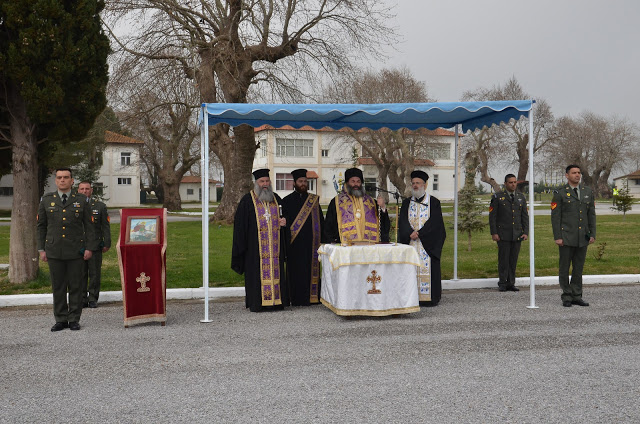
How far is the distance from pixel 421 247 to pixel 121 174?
194 ft

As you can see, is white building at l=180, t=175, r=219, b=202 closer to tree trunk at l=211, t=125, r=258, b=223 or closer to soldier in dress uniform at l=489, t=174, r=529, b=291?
tree trunk at l=211, t=125, r=258, b=223

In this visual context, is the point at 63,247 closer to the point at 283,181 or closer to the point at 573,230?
the point at 573,230

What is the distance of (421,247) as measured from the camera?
944cm

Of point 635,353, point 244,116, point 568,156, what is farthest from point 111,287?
point 568,156

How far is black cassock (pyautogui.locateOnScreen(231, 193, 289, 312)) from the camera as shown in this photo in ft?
29.1

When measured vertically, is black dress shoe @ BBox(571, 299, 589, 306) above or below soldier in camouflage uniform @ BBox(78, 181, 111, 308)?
below

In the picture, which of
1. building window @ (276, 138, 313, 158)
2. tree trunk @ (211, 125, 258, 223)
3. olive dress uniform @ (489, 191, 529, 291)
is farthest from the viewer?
building window @ (276, 138, 313, 158)

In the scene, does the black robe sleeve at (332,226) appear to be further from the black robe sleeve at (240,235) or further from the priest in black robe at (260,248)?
the black robe sleeve at (240,235)

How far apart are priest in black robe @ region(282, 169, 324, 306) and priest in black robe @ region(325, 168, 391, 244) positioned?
13.4 inches

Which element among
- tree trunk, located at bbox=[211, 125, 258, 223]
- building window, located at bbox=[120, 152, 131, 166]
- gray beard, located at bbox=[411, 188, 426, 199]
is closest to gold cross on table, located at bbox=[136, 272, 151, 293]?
gray beard, located at bbox=[411, 188, 426, 199]

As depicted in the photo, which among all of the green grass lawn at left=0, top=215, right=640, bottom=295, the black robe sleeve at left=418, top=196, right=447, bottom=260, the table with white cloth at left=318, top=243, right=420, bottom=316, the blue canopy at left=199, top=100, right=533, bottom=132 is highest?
the blue canopy at left=199, top=100, right=533, bottom=132

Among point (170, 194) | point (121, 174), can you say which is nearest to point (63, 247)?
point (170, 194)

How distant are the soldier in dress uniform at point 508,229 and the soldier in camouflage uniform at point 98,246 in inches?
238

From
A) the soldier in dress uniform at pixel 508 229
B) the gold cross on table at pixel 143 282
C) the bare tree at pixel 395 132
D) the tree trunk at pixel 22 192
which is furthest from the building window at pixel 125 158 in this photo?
the gold cross on table at pixel 143 282
